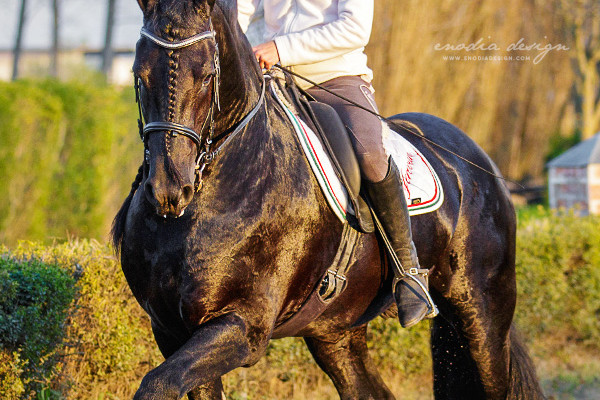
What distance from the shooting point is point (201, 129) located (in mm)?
2807

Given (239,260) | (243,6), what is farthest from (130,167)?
(239,260)

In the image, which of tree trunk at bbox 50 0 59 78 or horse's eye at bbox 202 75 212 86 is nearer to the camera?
horse's eye at bbox 202 75 212 86

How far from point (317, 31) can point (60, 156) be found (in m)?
7.13

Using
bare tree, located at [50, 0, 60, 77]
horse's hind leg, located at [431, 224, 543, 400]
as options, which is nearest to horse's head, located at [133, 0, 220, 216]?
horse's hind leg, located at [431, 224, 543, 400]

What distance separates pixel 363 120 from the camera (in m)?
3.73

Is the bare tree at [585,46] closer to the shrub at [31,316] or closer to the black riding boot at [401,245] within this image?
the black riding boot at [401,245]

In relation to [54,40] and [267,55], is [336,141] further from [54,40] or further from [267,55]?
[54,40]

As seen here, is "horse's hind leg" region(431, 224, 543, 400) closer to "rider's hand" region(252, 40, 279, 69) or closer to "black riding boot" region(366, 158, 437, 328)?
"black riding boot" region(366, 158, 437, 328)

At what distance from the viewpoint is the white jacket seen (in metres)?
3.62

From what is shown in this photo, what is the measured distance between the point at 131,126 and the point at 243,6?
22.0 ft

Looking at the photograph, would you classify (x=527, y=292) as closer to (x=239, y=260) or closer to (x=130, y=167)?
(x=239, y=260)

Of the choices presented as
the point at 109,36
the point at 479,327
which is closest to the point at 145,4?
the point at 479,327

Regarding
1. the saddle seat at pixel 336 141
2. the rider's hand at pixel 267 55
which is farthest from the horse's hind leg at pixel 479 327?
the rider's hand at pixel 267 55

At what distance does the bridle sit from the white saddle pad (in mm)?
431
